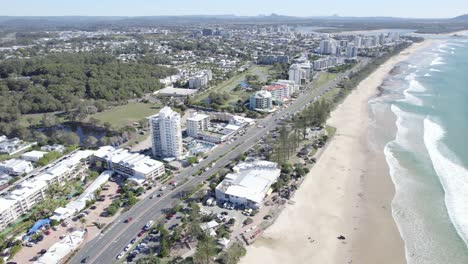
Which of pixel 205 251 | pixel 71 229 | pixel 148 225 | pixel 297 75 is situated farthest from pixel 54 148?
pixel 297 75

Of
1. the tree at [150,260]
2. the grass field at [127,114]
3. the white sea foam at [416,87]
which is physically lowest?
the grass field at [127,114]

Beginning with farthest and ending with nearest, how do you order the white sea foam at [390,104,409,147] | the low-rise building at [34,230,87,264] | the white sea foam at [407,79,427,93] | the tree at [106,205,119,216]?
the white sea foam at [407,79,427,93] < the white sea foam at [390,104,409,147] < the tree at [106,205,119,216] < the low-rise building at [34,230,87,264]

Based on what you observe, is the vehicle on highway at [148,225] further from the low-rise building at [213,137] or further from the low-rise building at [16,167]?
the low-rise building at [213,137]

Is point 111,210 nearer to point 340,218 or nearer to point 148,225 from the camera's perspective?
point 148,225

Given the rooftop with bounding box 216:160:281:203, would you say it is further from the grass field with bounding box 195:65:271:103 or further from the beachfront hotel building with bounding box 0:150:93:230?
the grass field with bounding box 195:65:271:103

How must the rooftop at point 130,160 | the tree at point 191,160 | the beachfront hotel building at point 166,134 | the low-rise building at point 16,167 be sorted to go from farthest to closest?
1. the beachfront hotel building at point 166,134
2. the tree at point 191,160
3. the low-rise building at point 16,167
4. the rooftop at point 130,160

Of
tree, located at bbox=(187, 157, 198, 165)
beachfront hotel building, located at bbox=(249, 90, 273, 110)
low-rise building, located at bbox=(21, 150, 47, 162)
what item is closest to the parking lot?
tree, located at bbox=(187, 157, 198, 165)

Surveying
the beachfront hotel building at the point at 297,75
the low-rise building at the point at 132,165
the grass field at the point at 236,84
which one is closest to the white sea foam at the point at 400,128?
the beachfront hotel building at the point at 297,75

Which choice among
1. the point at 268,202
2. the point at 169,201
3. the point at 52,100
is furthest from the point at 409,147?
the point at 52,100
